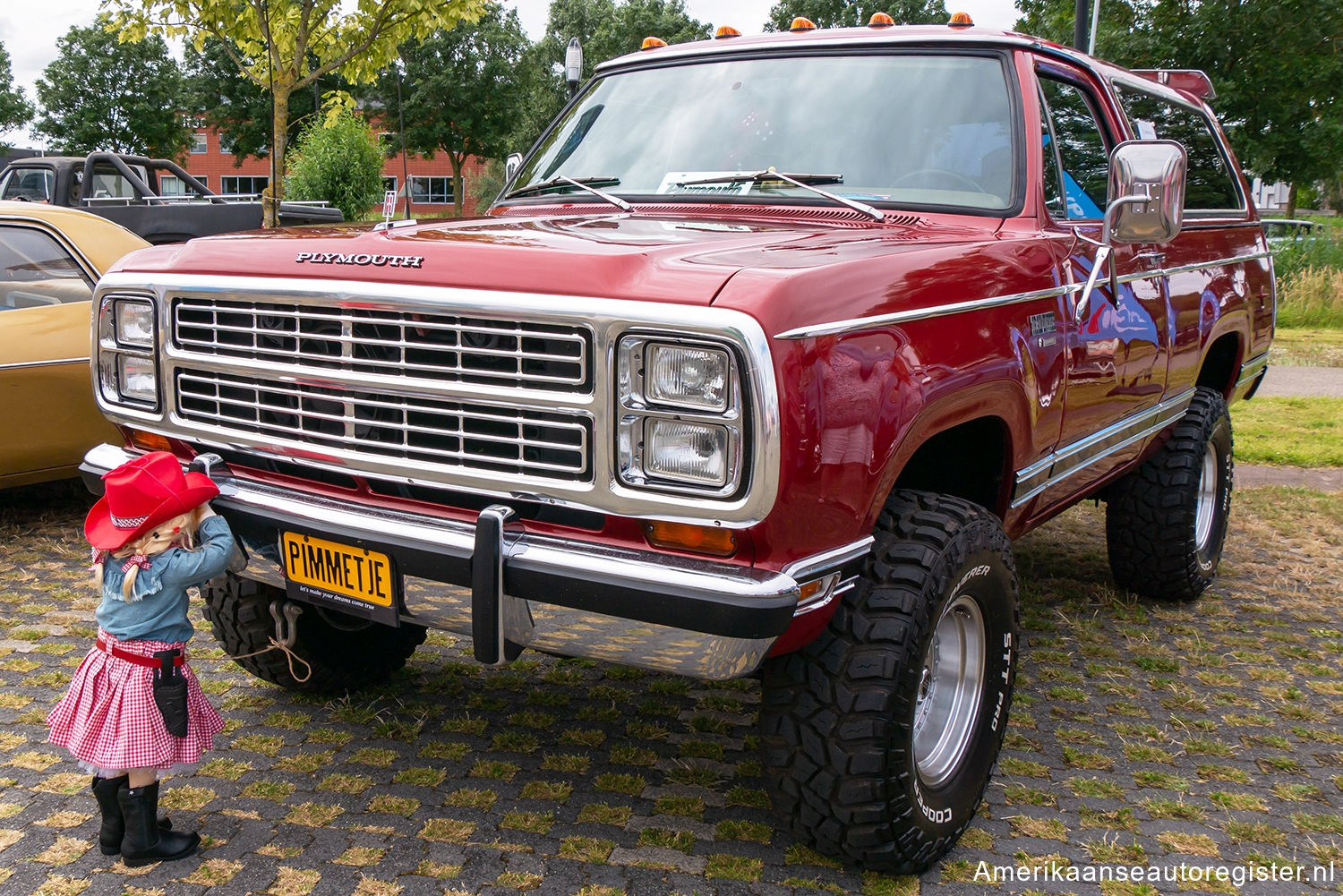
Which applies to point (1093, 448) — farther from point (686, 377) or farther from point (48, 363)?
point (48, 363)

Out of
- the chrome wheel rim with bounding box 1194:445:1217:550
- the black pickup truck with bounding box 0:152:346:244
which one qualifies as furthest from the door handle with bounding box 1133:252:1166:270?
the black pickup truck with bounding box 0:152:346:244

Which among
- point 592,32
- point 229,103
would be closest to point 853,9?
point 592,32

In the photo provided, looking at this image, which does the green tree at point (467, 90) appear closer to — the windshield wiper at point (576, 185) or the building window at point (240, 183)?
the building window at point (240, 183)

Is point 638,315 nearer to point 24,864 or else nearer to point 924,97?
point 924,97

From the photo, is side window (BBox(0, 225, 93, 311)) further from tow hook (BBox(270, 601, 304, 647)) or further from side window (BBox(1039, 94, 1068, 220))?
side window (BBox(1039, 94, 1068, 220))

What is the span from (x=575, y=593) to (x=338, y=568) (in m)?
0.69

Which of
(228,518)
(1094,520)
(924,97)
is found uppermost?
(924,97)

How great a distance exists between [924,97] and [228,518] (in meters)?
2.38

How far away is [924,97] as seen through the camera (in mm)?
3531

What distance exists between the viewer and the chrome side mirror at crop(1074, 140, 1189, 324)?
10.6 feet

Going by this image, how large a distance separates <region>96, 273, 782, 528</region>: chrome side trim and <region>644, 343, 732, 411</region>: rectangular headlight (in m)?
0.05

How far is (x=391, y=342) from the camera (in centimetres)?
259

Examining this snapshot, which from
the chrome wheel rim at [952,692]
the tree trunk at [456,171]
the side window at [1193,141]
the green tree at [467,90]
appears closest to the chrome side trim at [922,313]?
the chrome wheel rim at [952,692]

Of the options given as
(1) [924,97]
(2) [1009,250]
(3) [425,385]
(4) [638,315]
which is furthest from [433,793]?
(1) [924,97]
